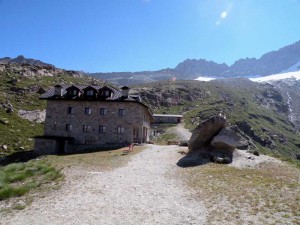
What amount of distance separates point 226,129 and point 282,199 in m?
18.3

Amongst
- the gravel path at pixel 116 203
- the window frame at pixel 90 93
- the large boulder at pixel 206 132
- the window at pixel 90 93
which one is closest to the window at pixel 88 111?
the window frame at pixel 90 93

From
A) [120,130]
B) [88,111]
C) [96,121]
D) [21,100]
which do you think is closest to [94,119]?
[96,121]


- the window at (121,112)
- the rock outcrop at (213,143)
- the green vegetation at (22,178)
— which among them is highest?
the window at (121,112)

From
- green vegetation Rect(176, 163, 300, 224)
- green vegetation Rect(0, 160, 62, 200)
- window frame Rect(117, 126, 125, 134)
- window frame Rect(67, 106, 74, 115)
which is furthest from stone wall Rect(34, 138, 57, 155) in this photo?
green vegetation Rect(176, 163, 300, 224)

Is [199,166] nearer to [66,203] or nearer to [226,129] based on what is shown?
[226,129]

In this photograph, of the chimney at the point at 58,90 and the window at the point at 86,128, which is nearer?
the window at the point at 86,128

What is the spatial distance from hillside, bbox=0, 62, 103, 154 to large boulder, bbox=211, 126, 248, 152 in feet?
140

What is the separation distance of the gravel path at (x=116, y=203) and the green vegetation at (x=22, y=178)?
1962 mm

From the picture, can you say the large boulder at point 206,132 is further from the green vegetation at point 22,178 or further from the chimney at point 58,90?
the chimney at point 58,90

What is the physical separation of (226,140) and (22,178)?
21.2 metres

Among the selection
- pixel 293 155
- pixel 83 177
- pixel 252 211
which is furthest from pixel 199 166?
pixel 293 155

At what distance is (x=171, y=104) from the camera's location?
19912cm

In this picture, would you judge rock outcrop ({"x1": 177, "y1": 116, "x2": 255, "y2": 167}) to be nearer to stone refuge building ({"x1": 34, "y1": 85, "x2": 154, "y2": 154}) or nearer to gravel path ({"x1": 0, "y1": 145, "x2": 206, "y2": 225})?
gravel path ({"x1": 0, "y1": 145, "x2": 206, "y2": 225})

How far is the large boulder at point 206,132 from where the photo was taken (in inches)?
1441
